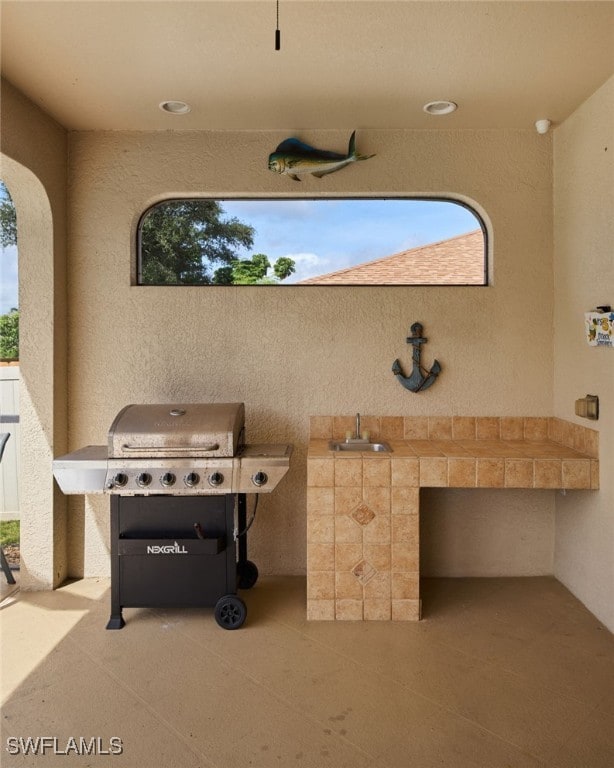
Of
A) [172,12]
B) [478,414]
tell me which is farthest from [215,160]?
[478,414]

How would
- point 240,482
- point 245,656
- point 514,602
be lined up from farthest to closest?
point 514,602 < point 240,482 < point 245,656

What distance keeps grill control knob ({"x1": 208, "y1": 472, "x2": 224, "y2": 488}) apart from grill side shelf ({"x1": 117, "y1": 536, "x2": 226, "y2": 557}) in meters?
0.31

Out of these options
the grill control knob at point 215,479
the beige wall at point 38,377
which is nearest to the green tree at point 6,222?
the beige wall at point 38,377

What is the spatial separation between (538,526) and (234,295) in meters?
2.62

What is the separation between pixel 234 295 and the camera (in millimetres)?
3680

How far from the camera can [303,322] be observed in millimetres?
3674

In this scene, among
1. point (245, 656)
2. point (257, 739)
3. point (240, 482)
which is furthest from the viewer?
point (240, 482)

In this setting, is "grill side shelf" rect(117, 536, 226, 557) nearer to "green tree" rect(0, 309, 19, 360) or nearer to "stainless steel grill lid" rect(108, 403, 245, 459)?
"stainless steel grill lid" rect(108, 403, 245, 459)

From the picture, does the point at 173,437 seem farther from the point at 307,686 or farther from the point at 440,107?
the point at 440,107

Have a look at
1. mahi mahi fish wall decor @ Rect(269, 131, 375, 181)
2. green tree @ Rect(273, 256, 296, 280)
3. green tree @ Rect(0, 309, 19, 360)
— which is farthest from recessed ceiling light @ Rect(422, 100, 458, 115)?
green tree @ Rect(0, 309, 19, 360)

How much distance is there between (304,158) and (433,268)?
1.14m

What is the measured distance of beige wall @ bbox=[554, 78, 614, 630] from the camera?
2.96m

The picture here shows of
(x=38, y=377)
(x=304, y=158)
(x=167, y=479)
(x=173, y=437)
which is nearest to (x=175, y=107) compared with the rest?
(x=304, y=158)

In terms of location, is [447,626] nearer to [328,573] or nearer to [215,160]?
[328,573]
